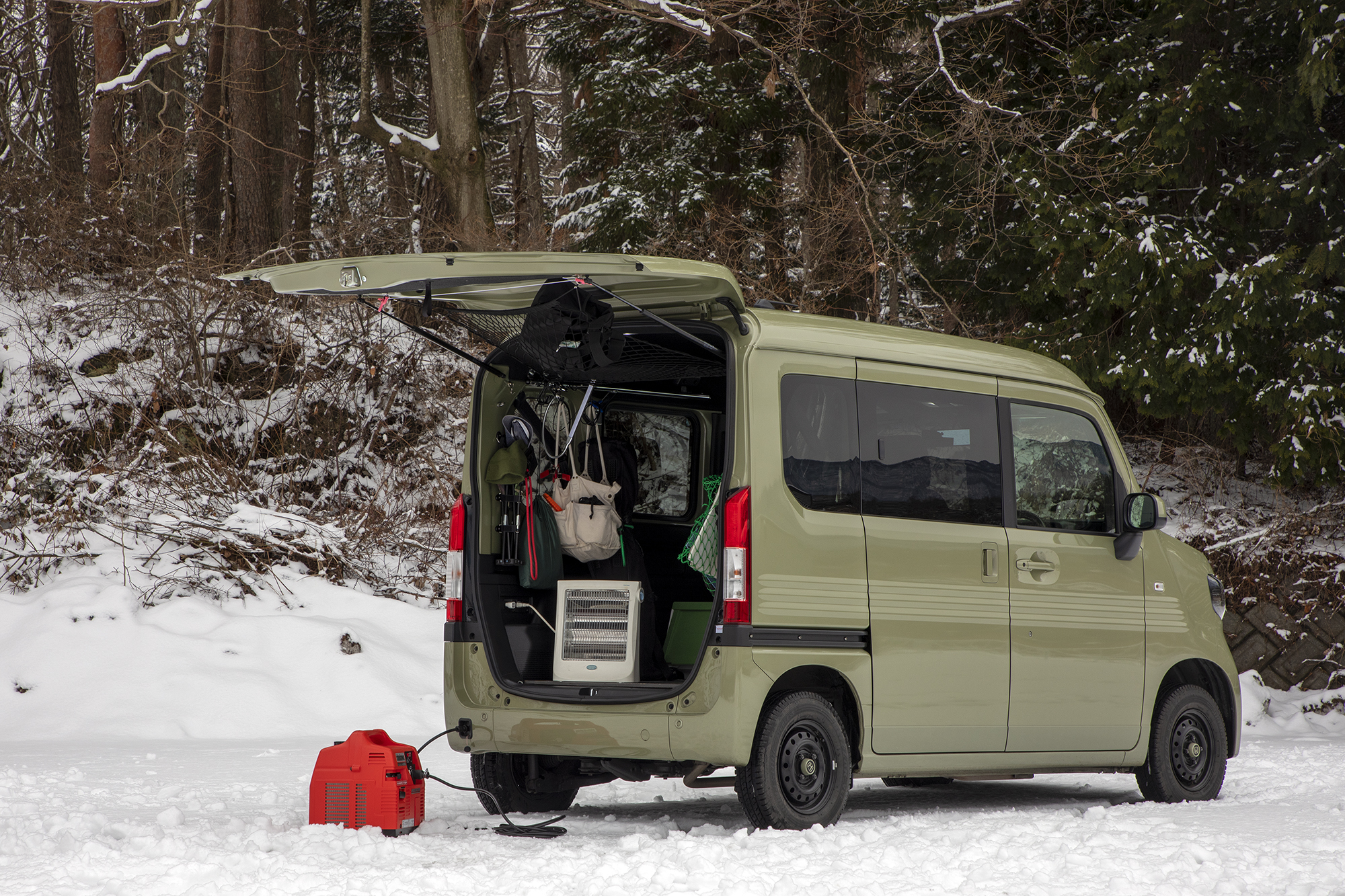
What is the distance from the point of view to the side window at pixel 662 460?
23.9 ft

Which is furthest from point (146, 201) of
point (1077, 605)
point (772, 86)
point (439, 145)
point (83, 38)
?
point (1077, 605)

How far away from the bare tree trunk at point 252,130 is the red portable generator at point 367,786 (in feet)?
39.8

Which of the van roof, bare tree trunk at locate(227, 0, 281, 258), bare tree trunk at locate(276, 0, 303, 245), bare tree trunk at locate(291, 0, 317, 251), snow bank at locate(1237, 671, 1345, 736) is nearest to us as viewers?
the van roof

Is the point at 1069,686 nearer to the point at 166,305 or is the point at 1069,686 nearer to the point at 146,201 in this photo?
the point at 166,305

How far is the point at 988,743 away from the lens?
21.2ft

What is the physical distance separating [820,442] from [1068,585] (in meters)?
1.78

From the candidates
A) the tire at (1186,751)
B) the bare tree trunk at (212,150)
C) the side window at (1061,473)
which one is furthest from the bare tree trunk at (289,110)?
the tire at (1186,751)

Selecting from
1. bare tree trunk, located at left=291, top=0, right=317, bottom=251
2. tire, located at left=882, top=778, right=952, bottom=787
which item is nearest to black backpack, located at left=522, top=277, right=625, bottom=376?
tire, located at left=882, top=778, right=952, bottom=787

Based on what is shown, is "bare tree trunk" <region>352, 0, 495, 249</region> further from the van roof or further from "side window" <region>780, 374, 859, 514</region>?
"side window" <region>780, 374, 859, 514</region>

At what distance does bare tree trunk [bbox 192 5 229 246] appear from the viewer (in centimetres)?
1809

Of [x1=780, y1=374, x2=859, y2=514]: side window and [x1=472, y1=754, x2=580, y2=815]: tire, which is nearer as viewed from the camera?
[x1=780, y1=374, x2=859, y2=514]: side window

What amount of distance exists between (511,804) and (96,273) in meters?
11.0

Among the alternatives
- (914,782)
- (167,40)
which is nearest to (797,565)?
(914,782)

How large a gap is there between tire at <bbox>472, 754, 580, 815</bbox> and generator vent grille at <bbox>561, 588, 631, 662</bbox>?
2.31 feet
